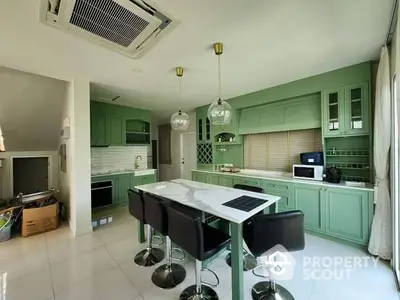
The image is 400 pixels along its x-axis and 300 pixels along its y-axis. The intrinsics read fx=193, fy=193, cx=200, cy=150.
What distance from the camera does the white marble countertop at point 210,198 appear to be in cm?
172

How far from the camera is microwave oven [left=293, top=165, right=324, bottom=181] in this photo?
10.1ft

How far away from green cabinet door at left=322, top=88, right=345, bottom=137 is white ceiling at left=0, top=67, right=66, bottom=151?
4.59 meters

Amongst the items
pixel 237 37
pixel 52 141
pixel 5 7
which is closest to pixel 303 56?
pixel 237 37

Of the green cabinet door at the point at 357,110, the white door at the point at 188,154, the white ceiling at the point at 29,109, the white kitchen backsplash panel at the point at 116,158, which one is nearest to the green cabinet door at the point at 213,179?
the white door at the point at 188,154

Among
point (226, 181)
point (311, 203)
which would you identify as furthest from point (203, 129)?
point (311, 203)

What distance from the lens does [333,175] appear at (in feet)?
9.62

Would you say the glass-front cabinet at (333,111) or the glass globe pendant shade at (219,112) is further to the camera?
the glass-front cabinet at (333,111)

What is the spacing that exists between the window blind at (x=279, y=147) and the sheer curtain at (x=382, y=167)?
3.61ft

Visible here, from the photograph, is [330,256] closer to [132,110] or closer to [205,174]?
[205,174]

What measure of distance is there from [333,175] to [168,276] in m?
2.70

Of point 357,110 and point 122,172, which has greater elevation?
point 357,110

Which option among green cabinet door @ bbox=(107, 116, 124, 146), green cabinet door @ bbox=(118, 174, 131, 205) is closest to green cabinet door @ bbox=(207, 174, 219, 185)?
green cabinet door @ bbox=(118, 174, 131, 205)

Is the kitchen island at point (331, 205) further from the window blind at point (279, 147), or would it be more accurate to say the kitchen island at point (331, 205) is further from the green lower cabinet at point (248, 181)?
the window blind at point (279, 147)

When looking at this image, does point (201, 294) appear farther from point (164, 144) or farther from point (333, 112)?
point (164, 144)
